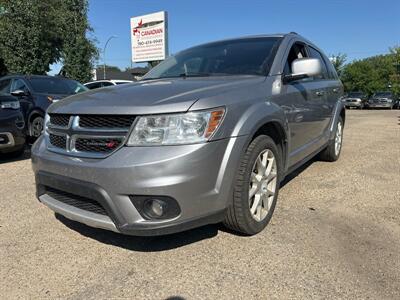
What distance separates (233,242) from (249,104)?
1084mm

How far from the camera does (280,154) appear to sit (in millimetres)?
3566

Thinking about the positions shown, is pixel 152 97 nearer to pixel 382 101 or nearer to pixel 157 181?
pixel 157 181

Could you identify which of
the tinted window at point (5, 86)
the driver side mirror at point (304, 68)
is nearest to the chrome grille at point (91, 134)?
the driver side mirror at point (304, 68)

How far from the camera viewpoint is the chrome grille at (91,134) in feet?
8.64

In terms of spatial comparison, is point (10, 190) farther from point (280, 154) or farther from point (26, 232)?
point (280, 154)

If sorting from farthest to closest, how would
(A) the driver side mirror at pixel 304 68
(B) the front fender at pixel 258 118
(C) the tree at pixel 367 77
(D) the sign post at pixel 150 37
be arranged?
(C) the tree at pixel 367 77
(D) the sign post at pixel 150 37
(A) the driver side mirror at pixel 304 68
(B) the front fender at pixel 258 118

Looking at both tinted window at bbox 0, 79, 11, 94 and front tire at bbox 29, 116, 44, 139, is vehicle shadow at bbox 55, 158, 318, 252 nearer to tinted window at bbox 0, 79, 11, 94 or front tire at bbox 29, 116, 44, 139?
front tire at bbox 29, 116, 44, 139

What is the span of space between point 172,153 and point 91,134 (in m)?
0.61

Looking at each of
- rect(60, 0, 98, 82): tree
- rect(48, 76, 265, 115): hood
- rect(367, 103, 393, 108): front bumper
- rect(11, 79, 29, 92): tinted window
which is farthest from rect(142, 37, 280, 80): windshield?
rect(367, 103, 393, 108): front bumper

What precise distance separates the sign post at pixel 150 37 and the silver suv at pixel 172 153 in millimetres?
22002

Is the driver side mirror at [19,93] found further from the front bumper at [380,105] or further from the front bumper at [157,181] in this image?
the front bumper at [380,105]

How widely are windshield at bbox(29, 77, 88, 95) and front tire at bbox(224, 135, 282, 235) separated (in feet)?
20.2

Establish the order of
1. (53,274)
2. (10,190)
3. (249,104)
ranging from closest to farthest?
(53,274), (249,104), (10,190)

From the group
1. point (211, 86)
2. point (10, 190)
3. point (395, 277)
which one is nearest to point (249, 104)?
point (211, 86)
